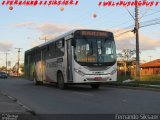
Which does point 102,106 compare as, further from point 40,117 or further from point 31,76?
point 31,76

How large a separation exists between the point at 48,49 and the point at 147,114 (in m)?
17.6

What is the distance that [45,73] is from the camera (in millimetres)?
29922

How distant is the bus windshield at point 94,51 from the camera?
2280 centimetres

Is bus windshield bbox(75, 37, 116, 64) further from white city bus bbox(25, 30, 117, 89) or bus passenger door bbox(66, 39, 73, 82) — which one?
bus passenger door bbox(66, 39, 73, 82)

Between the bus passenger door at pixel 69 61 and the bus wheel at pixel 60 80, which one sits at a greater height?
the bus passenger door at pixel 69 61

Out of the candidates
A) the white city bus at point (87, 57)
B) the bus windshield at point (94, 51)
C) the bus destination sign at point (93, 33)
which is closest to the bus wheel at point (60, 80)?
the white city bus at point (87, 57)

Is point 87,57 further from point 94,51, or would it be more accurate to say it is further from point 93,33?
point 93,33

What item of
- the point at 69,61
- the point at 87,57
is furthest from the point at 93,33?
the point at 69,61

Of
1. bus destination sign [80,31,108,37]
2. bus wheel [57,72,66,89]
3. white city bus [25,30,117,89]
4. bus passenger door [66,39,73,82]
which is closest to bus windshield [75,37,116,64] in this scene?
white city bus [25,30,117,89]

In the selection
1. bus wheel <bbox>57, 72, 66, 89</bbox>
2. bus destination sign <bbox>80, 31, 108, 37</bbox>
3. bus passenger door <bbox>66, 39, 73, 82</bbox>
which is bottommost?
bus wheel <bbox>57, 72, 66, 89</bbox>

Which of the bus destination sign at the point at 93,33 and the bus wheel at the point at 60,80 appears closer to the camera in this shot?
the bus destination sign at the point at 93,33

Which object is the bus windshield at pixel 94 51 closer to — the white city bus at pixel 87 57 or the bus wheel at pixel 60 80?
the white city bus at pixel 87 57

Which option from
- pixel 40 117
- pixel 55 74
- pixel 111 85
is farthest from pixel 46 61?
pixel 40 117

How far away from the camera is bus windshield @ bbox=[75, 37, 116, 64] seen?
74.8 feet
